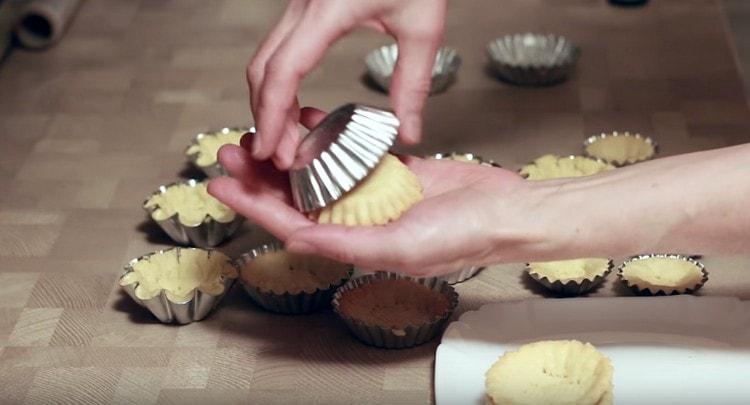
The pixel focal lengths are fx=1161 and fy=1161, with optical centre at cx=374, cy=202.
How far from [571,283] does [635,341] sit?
0.14 meters

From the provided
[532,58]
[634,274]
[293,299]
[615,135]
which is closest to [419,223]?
[293,299]

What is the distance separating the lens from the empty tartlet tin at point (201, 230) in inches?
68.6

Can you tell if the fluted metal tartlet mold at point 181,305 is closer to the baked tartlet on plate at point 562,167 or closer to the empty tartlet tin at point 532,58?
the baked tartlet on plate at point 562,167

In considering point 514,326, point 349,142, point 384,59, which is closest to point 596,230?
point 514,326

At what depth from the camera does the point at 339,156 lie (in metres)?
1.48

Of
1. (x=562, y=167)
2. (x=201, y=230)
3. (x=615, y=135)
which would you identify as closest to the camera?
(x=201, y=230)

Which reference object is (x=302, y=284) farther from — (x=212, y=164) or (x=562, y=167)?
(x=562, y=167)

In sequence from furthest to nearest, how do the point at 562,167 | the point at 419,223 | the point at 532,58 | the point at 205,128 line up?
the point at 532,58 < the point at 205,128 < the point at 562,167 < the point at 419,223

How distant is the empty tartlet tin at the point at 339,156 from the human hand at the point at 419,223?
0.03 meters

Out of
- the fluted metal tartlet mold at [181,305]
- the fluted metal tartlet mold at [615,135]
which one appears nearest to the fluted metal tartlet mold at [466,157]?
the fluted metal tartlet mold at [615,135]

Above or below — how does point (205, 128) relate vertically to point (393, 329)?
below

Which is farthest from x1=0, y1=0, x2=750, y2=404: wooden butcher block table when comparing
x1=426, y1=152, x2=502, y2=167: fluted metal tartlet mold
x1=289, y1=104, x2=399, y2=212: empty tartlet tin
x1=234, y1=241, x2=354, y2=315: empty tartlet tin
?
x1=289, y1=104, x2=399, y2=212: empty tartlet tin

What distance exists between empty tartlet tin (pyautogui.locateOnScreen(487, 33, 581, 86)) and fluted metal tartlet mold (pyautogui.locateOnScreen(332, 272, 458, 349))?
703mm

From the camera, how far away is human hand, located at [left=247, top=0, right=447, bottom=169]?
1.39 m
